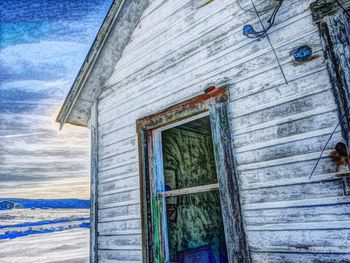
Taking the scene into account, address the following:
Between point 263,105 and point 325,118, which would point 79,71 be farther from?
point 325,118

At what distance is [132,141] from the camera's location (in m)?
4.13

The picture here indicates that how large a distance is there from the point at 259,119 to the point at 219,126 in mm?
459

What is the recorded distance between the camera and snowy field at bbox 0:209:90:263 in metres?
15.9

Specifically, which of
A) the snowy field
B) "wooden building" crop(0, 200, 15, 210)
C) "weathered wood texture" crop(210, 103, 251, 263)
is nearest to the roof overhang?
"weathered wood texture" crop(210, 103, 251, 263)

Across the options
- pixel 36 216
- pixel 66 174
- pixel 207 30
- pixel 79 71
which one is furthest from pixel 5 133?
pixel 207 30

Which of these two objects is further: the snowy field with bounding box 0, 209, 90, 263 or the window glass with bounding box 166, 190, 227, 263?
the snowy field with bounding box 0, 209, 90, 263

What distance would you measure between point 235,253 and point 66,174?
1403 inches

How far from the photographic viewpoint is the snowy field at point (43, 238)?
1594 centimetres

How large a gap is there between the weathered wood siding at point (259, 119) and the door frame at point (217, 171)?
9 centimetres

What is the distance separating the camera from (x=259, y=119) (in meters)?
2.67

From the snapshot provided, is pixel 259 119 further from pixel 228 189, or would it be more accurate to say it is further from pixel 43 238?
pixel 43 238

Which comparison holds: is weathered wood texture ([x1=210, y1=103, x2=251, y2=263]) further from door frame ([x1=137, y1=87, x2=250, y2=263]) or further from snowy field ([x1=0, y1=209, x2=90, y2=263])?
snowy field ([x1=0, y1=209, x2=90, y2=263])

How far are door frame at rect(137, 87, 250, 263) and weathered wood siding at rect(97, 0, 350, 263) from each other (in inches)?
3.6

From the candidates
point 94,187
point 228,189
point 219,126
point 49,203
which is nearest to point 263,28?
point 219,126
